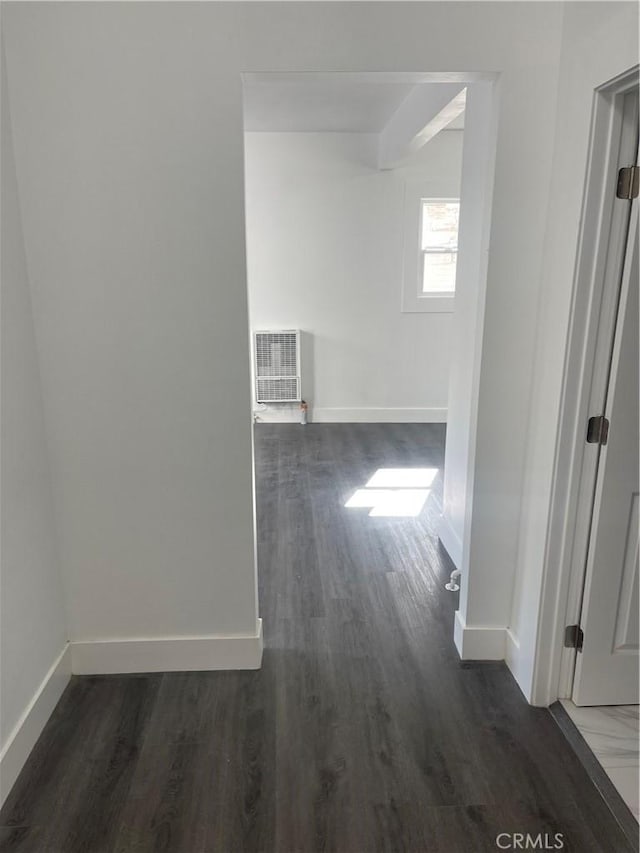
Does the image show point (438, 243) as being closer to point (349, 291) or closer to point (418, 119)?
point (349, 291)

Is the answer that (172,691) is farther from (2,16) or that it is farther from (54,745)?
(2,16)

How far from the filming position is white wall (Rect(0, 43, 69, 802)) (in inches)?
75.9

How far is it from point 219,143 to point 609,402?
1534mm

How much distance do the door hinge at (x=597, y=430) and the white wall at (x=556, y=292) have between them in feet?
0.35

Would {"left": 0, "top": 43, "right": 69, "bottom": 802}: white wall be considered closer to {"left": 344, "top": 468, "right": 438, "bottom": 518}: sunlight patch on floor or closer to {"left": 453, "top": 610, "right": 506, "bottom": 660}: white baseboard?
{"left": 453, "top": 610, "right": 506, "bottom": 660}: white baseboard

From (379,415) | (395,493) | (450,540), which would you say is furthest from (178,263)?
(379,415)

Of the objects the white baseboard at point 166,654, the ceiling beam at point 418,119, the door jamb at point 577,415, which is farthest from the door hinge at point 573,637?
the ceiling beam at point 418,119

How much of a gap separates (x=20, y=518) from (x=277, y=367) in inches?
167

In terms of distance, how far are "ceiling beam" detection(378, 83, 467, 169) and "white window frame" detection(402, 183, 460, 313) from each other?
1.37 ft

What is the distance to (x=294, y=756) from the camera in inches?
80.4

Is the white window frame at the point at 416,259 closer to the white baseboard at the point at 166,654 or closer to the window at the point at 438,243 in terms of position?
the window at the point at 438,243

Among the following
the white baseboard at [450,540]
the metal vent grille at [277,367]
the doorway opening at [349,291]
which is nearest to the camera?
the white baseboard at [450,540]

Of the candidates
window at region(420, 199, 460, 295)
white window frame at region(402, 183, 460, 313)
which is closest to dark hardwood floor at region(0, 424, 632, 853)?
white window frame at region(402, 183, 460, 313)

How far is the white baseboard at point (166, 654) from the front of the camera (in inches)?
96.0
